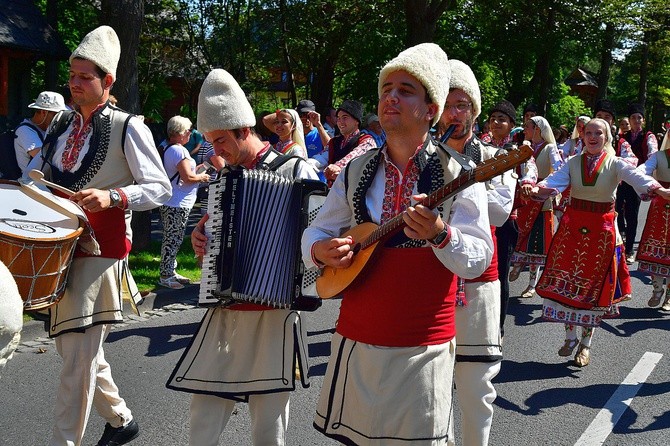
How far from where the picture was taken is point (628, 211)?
42.0ft

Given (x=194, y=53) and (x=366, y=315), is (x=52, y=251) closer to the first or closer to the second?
(x=366, y=315)

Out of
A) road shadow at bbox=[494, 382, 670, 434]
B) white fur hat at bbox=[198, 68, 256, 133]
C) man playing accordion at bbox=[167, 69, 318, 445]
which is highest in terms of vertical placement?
white fur hat at bbox=[198, 68, 256, 133]

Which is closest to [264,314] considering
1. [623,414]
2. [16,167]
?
[623,414]

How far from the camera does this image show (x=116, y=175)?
409 centimetres

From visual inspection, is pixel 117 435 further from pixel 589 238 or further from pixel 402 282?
pixel 589 238

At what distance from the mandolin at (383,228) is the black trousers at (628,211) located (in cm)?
1021

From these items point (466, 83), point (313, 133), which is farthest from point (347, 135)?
point (466, 83)

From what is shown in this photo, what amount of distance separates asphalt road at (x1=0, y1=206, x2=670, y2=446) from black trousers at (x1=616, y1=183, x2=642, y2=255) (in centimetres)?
422

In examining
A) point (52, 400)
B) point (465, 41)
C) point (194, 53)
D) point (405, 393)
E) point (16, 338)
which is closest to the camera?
point (16, 338)

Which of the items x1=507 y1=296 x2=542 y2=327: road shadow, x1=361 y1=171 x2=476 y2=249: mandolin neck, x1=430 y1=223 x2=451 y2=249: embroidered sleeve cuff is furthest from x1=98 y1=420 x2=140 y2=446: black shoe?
x1=507 y1=296 x2=542 y2=327: road shadow

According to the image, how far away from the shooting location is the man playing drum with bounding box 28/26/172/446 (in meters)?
3.84

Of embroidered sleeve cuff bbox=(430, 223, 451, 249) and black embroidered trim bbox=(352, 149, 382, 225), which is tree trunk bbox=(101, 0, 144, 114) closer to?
black embroidered trim bbox=(352, 149, 382, 225)

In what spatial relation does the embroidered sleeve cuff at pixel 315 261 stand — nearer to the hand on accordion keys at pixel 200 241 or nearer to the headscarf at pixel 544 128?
the hand on accordion keys at pixel 200 241

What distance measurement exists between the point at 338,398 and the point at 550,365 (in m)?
4.04
